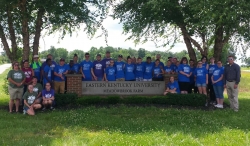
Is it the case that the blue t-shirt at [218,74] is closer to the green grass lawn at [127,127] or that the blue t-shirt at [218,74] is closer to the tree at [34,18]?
the green grass lawn at [127,127]

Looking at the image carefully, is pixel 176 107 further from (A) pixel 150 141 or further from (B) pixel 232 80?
(A) pixel 150 141

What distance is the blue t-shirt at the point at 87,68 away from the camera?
12055mm

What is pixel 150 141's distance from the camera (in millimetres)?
6836

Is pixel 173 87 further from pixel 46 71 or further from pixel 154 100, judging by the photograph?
pixel 46 71

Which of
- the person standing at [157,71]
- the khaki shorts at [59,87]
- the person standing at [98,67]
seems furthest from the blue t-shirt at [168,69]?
the khaki shorts at [59,87]

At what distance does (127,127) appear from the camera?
8.23 meters

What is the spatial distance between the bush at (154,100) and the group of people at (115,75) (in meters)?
0.44

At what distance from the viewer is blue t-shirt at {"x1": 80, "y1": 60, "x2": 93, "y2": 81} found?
12.1 metres

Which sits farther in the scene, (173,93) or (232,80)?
(173,93)

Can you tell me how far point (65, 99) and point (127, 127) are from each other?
3.77 m

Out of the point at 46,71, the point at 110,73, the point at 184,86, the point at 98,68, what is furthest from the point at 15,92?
the point at 184,86

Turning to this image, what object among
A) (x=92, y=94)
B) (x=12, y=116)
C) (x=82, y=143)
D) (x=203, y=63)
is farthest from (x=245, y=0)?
(x=12, y=116)

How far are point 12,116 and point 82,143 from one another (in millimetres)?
4085

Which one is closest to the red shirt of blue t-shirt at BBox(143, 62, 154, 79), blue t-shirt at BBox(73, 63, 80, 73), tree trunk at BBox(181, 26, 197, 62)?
blue t-shirt at BBox(73, 63, 80, 73)
